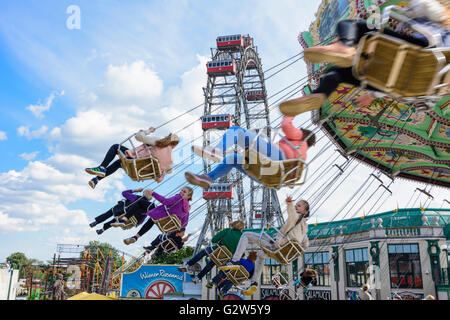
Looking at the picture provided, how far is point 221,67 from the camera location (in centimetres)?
2939

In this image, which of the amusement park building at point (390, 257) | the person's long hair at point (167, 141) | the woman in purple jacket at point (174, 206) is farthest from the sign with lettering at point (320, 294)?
the person's long hair at point (167, 141)

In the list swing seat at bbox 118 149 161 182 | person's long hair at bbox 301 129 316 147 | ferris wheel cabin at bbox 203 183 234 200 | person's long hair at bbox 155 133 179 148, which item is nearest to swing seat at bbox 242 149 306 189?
person's long hair at bbox 301 129 316 147

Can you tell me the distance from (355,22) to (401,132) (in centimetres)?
570

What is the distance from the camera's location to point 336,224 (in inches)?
875

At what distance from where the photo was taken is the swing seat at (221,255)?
221 inches

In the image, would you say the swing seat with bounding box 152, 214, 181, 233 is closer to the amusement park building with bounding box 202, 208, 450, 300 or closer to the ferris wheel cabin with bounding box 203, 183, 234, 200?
the amusement park building with bounding box 202, 208, 450, 300

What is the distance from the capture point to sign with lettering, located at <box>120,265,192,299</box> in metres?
21.4

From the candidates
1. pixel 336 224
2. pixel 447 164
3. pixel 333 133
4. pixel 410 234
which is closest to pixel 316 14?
pixel 333 133

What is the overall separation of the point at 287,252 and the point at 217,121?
938 inches

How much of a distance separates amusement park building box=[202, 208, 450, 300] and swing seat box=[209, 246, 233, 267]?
33.6 ft

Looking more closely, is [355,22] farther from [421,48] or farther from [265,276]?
[265,276]

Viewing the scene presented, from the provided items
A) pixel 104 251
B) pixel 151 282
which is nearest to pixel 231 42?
pixel 151 282

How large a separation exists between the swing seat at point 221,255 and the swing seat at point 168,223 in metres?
0.66
